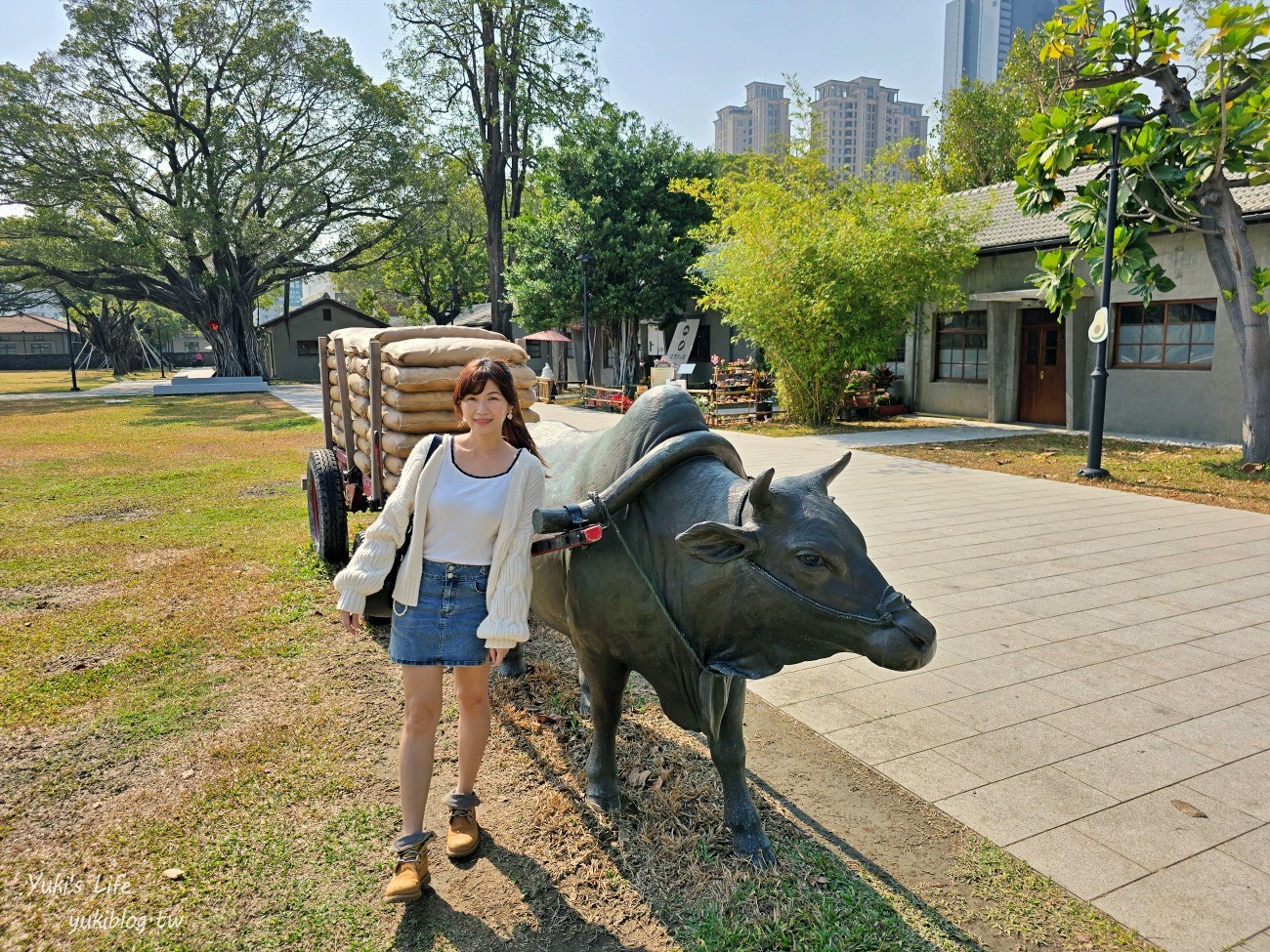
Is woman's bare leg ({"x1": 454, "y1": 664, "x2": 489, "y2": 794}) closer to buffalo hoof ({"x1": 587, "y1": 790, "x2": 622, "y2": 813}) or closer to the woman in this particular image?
the woman

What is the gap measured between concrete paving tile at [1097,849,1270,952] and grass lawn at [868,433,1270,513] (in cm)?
768

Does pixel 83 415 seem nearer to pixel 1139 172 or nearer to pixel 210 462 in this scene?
pixel 210 462

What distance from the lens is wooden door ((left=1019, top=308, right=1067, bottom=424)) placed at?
16.7m

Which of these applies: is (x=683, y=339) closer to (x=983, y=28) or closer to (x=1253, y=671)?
(x=1253, y=671)

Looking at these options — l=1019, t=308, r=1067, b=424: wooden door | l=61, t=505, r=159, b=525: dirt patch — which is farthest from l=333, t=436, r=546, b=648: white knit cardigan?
l=1019, t=308, r=1067, b=424: wooden door

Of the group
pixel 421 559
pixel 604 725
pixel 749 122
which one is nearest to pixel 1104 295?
pixel 604 725

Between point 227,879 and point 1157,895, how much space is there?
3.25m

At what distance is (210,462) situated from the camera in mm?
12633

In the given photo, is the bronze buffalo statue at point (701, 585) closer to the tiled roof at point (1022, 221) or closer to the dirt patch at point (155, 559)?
the dirt patch at point (155, 559)

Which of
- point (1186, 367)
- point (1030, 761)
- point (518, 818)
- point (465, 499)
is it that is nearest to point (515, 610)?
point (465, 499)

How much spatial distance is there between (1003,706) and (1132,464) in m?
9.24

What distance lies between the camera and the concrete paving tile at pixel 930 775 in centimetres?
341

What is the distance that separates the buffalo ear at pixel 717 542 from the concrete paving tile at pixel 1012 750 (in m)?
2.02

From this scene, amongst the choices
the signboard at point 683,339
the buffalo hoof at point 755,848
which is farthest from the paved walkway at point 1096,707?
the signboard at point 683,339
